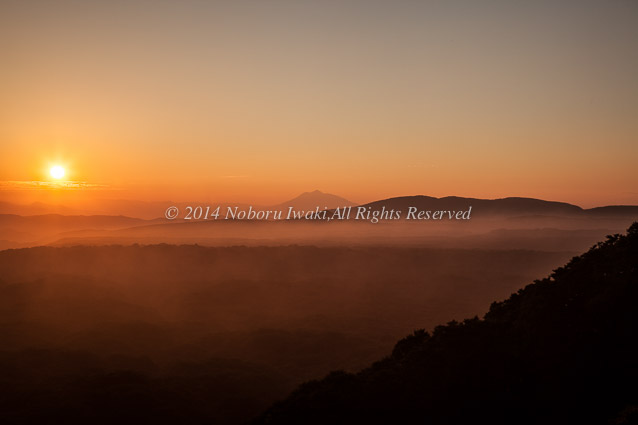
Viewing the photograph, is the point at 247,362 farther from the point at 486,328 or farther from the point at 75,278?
the point at 75,278

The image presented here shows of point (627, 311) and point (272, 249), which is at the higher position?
point (272, 249)

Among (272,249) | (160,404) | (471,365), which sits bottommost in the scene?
(160,404)

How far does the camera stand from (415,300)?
5878 centimetres

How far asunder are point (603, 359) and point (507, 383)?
2.42 metres

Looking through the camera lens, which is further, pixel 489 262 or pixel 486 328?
pixel 489 262

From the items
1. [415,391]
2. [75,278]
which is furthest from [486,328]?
[75,278]

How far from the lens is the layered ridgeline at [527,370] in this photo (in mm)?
11180

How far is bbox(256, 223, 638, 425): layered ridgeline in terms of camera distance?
1118 cm

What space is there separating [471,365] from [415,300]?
47.2 m

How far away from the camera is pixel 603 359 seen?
37.2 feet

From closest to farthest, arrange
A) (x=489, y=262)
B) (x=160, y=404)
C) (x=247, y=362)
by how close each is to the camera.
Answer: (x=160, y=404) → (x=247, y=362) → (x=489, y=262)

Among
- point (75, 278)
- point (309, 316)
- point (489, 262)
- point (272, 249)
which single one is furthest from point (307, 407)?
point (272, 249)

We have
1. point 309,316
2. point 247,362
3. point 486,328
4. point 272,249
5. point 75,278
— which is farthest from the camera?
point 272,249

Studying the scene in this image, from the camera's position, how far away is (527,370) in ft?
40.8
